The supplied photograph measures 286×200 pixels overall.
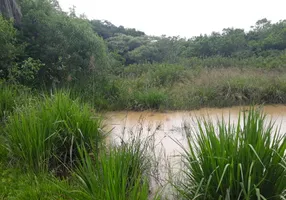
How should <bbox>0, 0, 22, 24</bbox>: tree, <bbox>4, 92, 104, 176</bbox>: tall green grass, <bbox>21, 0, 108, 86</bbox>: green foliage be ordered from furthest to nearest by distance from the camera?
1. <bbox>21, 0, 108, 86</bbox>: green foliage
2. <bbox>0, 0, 22, 24</bbox>: tree
3. <bbox>4, 92, 104, 176</bbox>: tall green grass

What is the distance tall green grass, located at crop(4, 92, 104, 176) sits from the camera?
269cm

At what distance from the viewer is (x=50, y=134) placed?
2838 millimetres

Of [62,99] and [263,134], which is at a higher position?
[62,99]

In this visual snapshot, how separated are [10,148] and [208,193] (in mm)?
2043

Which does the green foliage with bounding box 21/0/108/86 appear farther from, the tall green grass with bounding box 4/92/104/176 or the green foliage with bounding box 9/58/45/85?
the tall green grass with bounding box 4/92/104/176

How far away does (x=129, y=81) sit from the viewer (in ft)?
29.5

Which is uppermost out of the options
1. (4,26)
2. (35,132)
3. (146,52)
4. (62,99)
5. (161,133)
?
(146,52)

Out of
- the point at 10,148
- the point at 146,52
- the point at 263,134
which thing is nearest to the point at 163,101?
the point at 10,148

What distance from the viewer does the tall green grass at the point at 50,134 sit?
269cm

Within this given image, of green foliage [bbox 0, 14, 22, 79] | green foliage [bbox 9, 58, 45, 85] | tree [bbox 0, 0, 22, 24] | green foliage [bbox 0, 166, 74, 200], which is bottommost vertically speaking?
green foliage [bbox 0, 166, 74, 200]

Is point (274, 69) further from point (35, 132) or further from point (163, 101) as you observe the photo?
point (35, 132)

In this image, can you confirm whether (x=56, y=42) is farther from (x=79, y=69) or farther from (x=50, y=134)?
(x=50, y=134)

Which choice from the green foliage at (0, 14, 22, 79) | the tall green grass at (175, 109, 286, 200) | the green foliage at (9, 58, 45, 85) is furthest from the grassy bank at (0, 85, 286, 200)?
the green foliage at (9, 58, 45, 85)

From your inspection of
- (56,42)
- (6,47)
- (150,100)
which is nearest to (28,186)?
(6,47)
